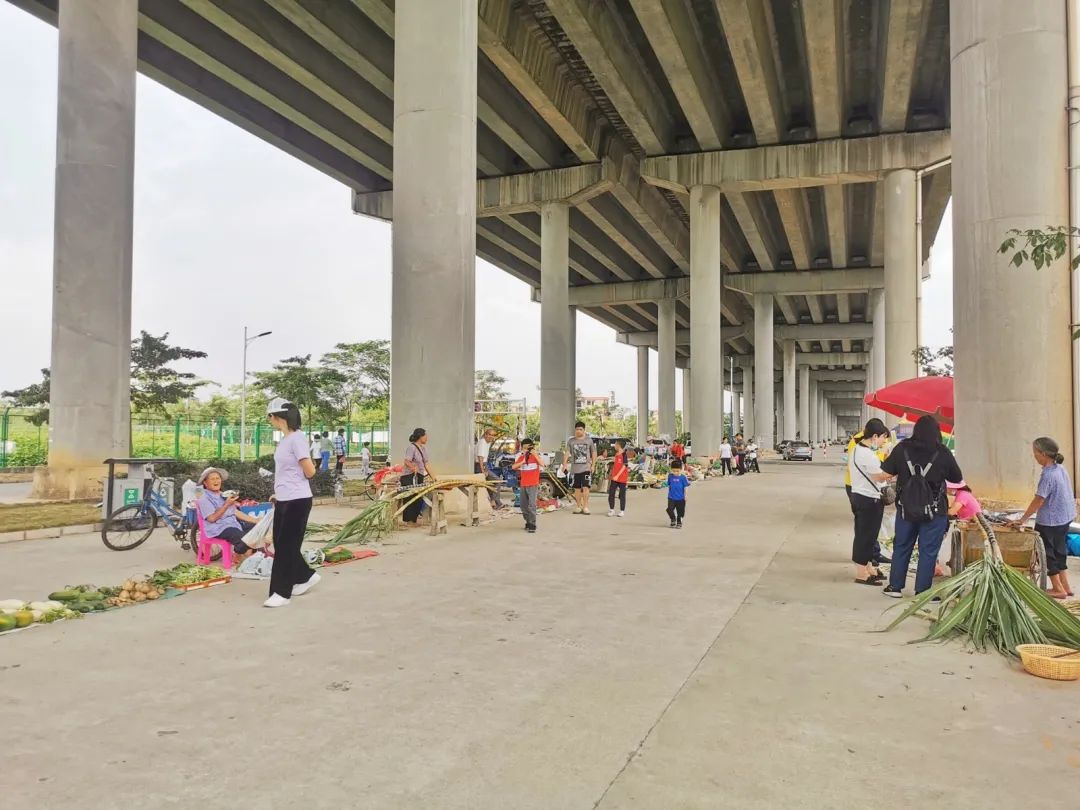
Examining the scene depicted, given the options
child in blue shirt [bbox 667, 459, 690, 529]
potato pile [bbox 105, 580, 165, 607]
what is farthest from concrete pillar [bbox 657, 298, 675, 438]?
potato pile [bbox 105, 580, 165, 607]

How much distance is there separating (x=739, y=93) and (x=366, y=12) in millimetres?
15163

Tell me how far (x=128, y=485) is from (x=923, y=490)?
34.7 ft

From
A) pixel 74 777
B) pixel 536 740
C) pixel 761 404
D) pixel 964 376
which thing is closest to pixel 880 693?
pixel 536 740

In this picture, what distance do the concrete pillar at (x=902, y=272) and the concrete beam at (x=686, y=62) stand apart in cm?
759

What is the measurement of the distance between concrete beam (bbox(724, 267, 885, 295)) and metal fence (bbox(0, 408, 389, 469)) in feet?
95.2

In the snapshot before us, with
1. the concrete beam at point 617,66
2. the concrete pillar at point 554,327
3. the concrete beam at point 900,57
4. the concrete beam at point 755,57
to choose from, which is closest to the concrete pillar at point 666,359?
the concrete pillar at point 554,327

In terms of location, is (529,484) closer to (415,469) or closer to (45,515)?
(415,469)

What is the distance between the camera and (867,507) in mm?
8008

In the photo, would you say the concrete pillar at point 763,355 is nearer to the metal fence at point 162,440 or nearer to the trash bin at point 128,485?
the metal fence at point 162,440

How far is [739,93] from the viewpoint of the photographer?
29031mm

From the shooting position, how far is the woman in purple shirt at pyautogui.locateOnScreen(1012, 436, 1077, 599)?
270 inches

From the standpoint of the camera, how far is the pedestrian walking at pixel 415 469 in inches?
488

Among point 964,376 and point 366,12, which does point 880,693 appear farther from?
point 366,12

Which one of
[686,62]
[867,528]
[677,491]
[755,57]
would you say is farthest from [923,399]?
[686,62]
